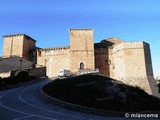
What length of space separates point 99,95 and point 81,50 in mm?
22130

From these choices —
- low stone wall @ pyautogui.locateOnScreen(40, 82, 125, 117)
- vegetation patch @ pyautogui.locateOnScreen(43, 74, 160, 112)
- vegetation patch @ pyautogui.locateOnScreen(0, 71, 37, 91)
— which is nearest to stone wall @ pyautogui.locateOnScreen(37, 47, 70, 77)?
vegetation patch @ pyautogui.locateOnScreen(0, 71, 37, 91)

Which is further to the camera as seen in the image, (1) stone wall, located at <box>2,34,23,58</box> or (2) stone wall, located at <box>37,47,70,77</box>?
(1) stone wall, located at <box>2,34,23,58</box>

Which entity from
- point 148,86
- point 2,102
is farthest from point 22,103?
point 148,86

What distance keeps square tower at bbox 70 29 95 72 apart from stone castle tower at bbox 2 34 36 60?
1139 cm

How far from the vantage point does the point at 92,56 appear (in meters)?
49.5

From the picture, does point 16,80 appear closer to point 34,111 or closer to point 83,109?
point 83,109

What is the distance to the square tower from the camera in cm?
4897

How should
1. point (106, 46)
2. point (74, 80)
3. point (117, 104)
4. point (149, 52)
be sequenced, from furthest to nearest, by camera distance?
point (106, 46) → point (149, 52) → point (74, 80) → point (117, 104)

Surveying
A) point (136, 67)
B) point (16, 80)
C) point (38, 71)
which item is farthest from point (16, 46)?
point (136, 67)

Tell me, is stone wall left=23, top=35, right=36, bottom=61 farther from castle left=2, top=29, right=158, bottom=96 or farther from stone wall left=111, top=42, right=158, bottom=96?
stone wall left=111, top=42, right=158, bottom=96

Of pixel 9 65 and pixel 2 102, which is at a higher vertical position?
pixel 9 65

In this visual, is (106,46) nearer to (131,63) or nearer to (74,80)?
(131,63)

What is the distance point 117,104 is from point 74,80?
7.63 m

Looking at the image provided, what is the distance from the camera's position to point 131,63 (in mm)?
42031
